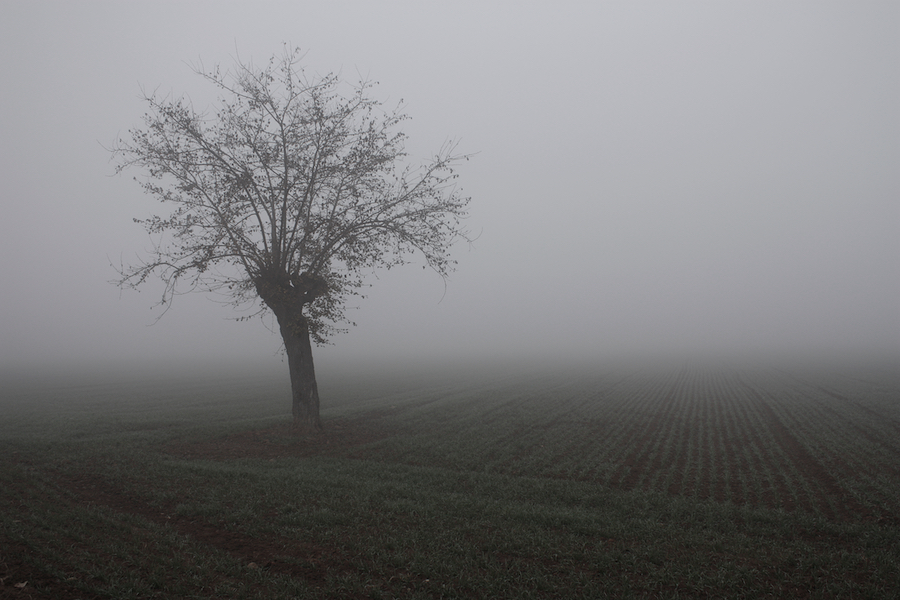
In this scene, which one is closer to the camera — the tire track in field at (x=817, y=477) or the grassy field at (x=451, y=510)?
the grassy field at (x=451, y=510)

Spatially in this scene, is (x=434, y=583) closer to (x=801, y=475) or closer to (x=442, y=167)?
(x=801, y=475)

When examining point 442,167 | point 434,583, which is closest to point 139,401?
point 442,167

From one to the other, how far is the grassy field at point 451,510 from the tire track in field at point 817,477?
0.08 meters

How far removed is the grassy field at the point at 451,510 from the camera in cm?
630

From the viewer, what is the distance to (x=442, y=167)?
17.0 metres

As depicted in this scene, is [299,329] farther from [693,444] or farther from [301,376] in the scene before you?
[693,444]

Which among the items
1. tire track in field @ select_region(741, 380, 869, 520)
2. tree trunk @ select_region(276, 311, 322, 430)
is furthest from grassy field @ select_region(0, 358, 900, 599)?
tree trunk @ select_region(276, 311, 322, 430)

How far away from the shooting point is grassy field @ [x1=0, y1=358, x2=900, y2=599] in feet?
20.7

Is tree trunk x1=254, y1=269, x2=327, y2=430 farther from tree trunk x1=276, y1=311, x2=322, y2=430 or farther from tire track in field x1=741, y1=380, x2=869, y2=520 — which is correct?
tire track in field x1=741, y1=380, x2=869, y2=520

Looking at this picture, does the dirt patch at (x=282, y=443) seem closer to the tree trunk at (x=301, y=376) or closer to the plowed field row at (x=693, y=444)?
the tree trunk at (x=301, y=376)

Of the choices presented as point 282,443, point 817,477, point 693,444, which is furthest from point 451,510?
point 693,444

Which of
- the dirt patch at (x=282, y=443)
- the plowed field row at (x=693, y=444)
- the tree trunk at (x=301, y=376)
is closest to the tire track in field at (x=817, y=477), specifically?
the plowed field row at (x=693, y=444)

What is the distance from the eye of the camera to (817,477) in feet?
40.5

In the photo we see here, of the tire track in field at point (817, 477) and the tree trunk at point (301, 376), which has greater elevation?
the tree trunk at point (301, 376)
